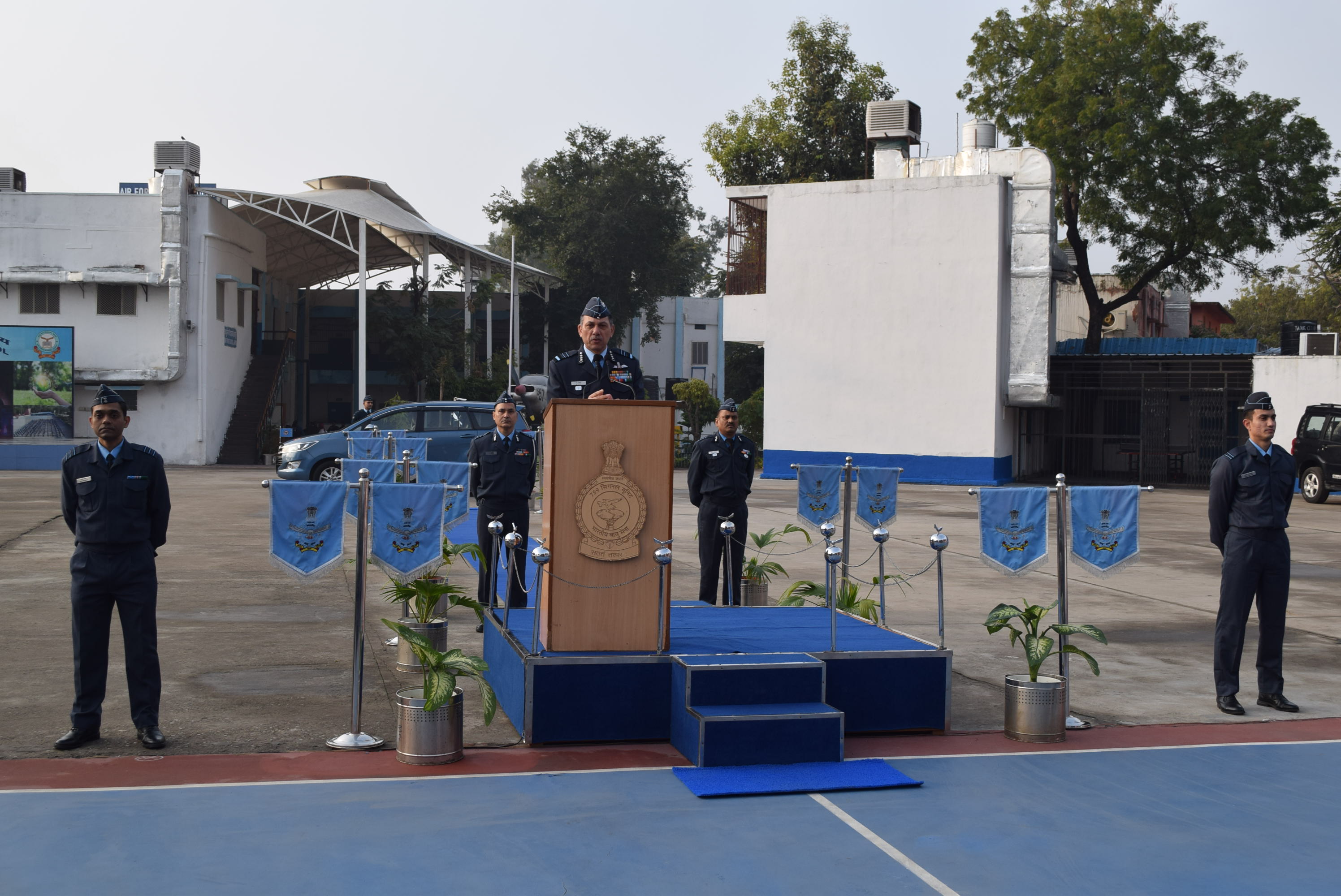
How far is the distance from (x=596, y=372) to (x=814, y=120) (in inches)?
1365

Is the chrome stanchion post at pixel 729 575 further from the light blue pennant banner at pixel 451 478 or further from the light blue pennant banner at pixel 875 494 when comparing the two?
the light blue pennant banner at pixel 451 478

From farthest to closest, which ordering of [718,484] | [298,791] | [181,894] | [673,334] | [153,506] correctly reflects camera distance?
1. [673,334]
2. [718,484]
3. [153,506]
4. [298,791]
5. [181,894]

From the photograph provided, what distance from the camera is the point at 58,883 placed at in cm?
411

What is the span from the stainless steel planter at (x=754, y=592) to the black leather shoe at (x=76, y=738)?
530cm

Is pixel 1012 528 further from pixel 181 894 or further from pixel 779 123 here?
pixel 779 123

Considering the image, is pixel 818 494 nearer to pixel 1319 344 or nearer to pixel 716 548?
pixel 716 548

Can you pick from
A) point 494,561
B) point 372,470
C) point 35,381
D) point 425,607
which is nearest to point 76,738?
point 425,607

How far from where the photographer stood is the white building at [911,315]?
2647 cm

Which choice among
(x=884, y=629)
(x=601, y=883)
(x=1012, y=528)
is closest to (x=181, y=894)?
(x=601, y=883)

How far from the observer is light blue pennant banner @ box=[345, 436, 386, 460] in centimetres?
1555

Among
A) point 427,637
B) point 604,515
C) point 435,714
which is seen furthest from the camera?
point 427,637

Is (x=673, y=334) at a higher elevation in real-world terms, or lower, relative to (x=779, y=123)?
lower

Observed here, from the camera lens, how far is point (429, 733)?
5.65 m

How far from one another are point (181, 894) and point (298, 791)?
1142mm
